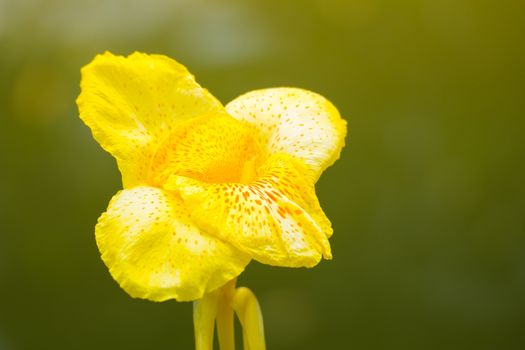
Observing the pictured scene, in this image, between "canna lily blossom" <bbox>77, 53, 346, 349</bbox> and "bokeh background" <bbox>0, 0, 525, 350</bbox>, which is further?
"bokeh background" <bbox>0, 0, 525, 350</bbox>

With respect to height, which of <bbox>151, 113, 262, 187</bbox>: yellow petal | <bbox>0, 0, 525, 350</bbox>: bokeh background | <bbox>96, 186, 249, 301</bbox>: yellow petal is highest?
<bbox>151, 113, 262, 187</bbox>: yellow petal

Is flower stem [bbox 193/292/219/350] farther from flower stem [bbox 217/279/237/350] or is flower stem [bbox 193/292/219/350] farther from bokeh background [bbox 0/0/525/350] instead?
bokeh background [bbox 0/0/525/350]

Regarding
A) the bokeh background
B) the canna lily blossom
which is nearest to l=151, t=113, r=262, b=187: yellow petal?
the canna lily blossom

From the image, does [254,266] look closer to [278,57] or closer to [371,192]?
[371,192]

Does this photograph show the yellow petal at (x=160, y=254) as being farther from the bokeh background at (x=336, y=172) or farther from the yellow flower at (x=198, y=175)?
the bokeh background at (x=336, y=172)

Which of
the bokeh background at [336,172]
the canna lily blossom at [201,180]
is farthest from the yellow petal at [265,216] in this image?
the bokeh background at [336,172]

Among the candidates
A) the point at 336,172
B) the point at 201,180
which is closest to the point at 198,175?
the point at 201,180
